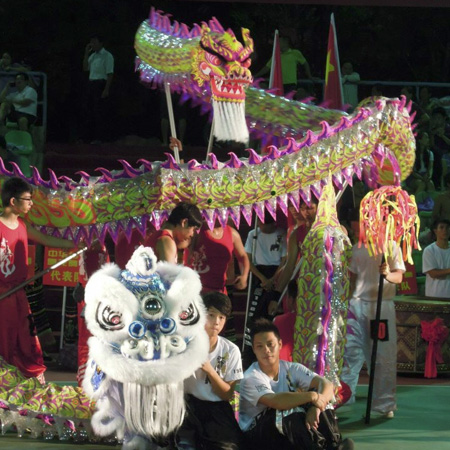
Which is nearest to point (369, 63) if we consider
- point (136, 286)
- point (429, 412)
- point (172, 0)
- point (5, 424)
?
point (172, 0)

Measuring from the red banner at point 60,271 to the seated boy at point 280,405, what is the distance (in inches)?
157

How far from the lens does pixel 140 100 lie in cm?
1548

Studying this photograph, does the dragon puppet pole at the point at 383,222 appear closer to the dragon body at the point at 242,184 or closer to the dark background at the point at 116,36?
the dragon body at the point at 242,184

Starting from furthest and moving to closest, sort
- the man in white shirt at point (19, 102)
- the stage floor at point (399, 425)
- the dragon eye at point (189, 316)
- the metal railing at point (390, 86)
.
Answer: the metal railing at point (390, 86), the man in white shirt at point (19, 102), the stage floor at point (399, 425), the dragon eye at point (189, 316)

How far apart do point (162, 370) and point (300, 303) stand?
2283 millimetres

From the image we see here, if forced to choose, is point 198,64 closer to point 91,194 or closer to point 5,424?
point 91,194

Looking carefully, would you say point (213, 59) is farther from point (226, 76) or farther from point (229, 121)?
point (229, 121)

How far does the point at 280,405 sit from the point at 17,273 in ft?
7.30

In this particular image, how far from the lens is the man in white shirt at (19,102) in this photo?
1336cm

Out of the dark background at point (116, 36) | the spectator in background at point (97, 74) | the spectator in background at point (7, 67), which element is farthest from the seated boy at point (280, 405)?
the dark background at point (116, 36)

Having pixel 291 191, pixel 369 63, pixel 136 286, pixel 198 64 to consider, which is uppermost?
pixel 369 63

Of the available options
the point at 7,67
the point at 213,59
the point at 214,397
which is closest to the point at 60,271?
the point at 213,59

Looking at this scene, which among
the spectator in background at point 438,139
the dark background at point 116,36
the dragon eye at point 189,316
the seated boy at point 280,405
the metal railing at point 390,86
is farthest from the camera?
the dark background at point 116,36

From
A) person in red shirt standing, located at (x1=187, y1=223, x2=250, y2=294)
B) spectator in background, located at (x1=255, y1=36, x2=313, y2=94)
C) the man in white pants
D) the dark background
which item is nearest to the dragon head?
person in red shirt standing, located at (x1=187, y1=223, x2=250, y2=294)
